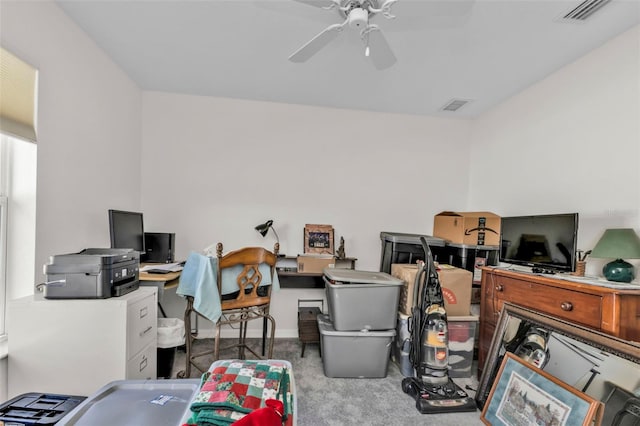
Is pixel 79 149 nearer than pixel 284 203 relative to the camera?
Yes

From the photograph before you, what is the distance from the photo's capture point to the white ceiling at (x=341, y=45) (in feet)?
5.93

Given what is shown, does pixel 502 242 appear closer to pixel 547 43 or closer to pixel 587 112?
pixel 587 112

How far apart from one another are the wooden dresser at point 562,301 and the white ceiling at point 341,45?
1.63 m

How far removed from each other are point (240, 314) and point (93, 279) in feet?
3.42

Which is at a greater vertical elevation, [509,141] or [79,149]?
[509,141]

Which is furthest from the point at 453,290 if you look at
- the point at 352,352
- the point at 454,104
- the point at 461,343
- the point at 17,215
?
the point at 17,215

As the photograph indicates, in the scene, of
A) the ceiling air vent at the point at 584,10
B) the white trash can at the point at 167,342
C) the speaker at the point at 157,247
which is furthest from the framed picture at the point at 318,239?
the ceiling air vent at the point at 584,10

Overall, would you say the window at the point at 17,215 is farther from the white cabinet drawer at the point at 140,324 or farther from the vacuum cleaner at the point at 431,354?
the vacuum cleaner at the point at 431,354

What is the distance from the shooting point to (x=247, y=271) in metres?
2.26

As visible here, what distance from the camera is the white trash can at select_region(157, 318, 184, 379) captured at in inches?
80.3

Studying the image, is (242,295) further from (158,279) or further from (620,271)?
(620,271)

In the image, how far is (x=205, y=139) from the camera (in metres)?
3.22

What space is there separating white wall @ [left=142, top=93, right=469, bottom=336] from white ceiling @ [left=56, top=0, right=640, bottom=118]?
12.5 inches

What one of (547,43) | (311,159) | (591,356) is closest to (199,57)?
(311,159)
